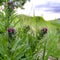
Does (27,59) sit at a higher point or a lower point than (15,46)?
lower

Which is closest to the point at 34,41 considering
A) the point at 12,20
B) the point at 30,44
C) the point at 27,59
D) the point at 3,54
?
the point at 30,44

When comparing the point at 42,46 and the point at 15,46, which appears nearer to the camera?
the point at 15,46

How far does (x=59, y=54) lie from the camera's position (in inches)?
70.2

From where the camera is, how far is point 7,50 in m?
1.59

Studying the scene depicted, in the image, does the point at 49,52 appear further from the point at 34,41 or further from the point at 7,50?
the point at 7,50

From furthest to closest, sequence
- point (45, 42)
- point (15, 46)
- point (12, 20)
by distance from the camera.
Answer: point (12, 20) < point (45, 42) < point (15, 46)

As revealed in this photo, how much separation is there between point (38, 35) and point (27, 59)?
17cm

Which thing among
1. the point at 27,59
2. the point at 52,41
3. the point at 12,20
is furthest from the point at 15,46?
the point at 12,20

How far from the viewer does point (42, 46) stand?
5.79ft

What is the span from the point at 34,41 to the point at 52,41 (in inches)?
4.6

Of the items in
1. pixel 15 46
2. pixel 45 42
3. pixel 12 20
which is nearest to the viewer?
pixel 15 46

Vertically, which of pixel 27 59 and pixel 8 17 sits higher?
pixel 8 17

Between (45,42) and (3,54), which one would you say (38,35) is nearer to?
(45,42)

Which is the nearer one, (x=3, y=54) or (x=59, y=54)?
(x=3, y=54)
